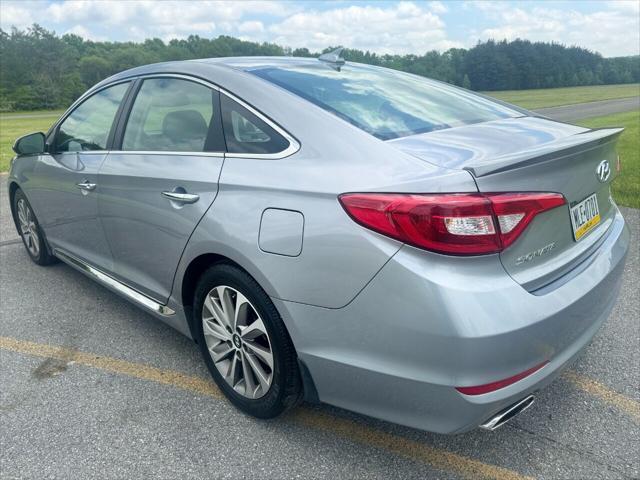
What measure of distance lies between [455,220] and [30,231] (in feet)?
13.5

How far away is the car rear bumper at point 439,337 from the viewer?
1796 mm

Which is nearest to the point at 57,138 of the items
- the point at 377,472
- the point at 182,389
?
the point at 182,389

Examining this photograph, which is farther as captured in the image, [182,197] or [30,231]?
[30,231]

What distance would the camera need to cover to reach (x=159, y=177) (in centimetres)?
276

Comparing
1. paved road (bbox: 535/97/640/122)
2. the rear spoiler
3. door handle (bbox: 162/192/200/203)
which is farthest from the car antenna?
paved road (bbox: 535/97/640/122)

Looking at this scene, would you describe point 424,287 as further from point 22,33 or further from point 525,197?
point 22,33

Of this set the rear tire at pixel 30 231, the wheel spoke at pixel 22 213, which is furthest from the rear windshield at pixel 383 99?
the wheel spoke at pixel 22 213

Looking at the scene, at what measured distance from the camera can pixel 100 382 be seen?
2.94m

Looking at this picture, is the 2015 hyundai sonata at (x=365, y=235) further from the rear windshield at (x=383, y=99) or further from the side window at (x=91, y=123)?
the side window at (x=91, y=123)

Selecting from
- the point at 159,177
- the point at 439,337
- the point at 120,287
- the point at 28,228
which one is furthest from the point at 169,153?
the point at 28,228

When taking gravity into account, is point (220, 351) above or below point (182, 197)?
below

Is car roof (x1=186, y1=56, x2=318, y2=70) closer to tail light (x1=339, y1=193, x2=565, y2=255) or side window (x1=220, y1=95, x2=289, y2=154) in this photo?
side window (x1=220, y1=95, x2=289, y2=154)

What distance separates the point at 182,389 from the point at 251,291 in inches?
35.8

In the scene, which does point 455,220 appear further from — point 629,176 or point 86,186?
point 629,176
